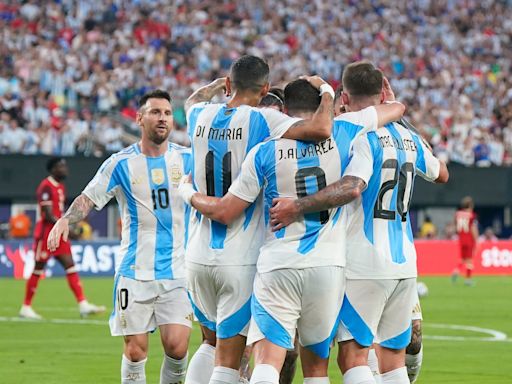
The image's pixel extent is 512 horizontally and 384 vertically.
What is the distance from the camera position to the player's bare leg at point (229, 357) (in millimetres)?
7568

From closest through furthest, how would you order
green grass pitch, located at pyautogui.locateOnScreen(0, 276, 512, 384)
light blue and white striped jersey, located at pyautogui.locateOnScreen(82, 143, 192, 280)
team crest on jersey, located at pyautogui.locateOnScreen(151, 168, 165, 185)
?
1. light blue and white striped jersey, located at pyautogui.locateOnScreen(82, 143, 192, 280)
2. team crest on jersey, located at pyautogui.locateOnScreen(151, 168, 165, 185)
3. green grass pitch, located at pyautogui.locateOnScreen(0, 276, 512, 384)

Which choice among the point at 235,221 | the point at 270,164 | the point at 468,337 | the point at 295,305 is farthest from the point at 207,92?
the point at 468,337

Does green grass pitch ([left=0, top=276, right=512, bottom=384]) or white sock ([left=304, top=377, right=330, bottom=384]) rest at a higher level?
white sock ([left=304, top=377, right=330, bottom=384])

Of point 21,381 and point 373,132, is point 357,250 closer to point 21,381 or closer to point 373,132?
point 373,132

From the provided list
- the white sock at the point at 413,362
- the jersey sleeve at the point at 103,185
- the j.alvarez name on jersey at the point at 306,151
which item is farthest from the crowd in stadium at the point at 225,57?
the j.alvarez name on jersey at the point at 306,151

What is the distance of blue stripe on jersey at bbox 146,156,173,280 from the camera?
9508mm

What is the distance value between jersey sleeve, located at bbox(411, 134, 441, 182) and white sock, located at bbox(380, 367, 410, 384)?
4.25ft

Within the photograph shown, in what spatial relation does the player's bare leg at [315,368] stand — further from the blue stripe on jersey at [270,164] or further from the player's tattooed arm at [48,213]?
the player's tattooed arm at [48,213]

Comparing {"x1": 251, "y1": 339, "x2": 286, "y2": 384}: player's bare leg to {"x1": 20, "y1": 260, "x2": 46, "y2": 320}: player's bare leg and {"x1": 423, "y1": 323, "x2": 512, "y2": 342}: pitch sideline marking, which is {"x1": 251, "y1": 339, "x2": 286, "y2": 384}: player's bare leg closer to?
{"x1": 423, "y1": 323, "x2": 512, "y2": 342}: pitch sideline marking

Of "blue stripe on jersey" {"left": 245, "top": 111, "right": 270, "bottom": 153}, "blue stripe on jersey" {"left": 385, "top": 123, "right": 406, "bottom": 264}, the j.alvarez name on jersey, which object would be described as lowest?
"blue stripe on jersey" {"left": 385, "top": 123, "right": 406, "bottom": 264}

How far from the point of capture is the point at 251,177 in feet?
24.1

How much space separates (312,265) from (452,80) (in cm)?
3439

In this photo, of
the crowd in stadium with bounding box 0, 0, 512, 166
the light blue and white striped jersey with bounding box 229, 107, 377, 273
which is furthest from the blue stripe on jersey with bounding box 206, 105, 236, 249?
the crowd in stadium with bounding box 0, 0, 512, 166

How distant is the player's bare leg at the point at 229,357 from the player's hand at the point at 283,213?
33.1 inches
